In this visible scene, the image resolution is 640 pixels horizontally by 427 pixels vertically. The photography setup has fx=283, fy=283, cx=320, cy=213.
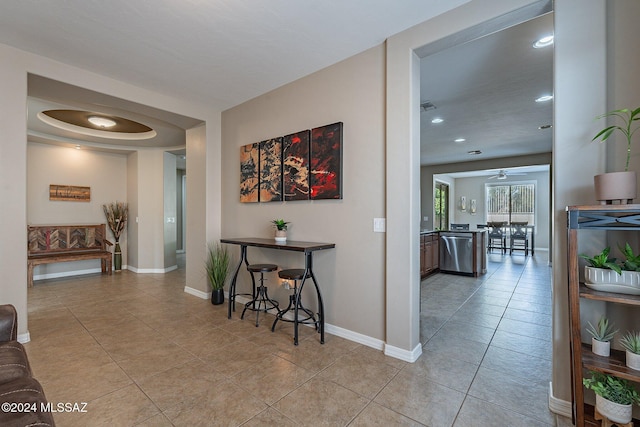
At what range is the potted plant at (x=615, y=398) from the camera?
1392mm

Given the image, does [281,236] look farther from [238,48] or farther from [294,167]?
[238,48]

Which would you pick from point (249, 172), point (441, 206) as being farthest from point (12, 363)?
point (441, 206)

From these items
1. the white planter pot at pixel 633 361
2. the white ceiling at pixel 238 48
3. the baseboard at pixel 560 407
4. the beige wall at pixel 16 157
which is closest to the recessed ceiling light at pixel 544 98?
the white ceiling at pixel 238 48

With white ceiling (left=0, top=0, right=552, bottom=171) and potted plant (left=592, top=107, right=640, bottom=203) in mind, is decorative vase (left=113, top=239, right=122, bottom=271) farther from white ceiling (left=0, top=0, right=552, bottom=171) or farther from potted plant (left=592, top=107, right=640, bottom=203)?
potted plant (left=592, top=107, right=640, bottom=203)

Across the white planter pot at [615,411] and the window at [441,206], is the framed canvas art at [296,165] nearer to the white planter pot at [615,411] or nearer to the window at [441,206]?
the white planter pot at [615,411]

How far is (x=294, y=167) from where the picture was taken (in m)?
3.22

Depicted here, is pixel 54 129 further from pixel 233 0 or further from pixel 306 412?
pixel 306 412

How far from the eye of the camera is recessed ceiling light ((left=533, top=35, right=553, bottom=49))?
2.43 m

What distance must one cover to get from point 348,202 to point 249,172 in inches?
64.2

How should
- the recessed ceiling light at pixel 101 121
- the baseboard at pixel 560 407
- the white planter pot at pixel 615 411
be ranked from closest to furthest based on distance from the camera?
the white planter pot at pixel 615 411
the baseboard at pixel 560 407
the recessed ceiling light at pixel 101 121

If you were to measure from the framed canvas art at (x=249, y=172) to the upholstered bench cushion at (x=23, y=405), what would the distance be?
2.67m

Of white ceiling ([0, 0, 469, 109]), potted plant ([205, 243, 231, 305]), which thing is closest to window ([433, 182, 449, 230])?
potted plant ([205, 243, 231, 305])

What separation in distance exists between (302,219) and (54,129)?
4685 mm

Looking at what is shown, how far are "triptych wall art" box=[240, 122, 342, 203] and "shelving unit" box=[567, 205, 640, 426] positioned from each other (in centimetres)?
177
